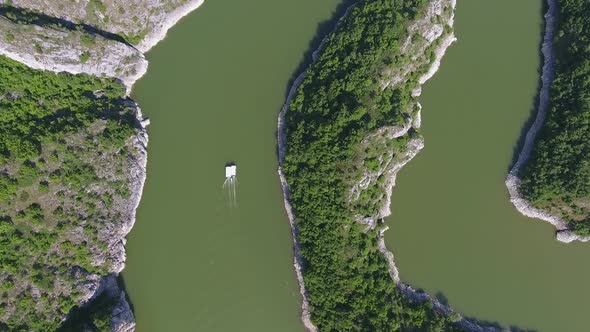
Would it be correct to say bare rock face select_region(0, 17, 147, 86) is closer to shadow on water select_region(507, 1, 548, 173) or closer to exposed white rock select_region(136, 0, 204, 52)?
exposed white rock select_region(136, 0, 204, 52)

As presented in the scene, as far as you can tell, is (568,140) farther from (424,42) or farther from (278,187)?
(278,187)

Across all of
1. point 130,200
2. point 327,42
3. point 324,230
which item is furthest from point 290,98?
point 130,200

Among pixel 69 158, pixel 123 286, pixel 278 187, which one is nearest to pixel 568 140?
pixel 278 187

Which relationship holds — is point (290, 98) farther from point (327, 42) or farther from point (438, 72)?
point (438, 72)

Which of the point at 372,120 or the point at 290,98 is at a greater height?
the point at 290,98

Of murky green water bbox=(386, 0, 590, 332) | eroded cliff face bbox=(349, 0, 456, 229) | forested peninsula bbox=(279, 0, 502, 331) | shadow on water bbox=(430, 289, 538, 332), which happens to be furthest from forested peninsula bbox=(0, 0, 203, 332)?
shadow on water bbox=(430, 289, 538, 332)

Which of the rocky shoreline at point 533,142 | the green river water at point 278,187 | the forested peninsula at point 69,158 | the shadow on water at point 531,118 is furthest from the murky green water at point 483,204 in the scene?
the forested peninsula at point 69,158
